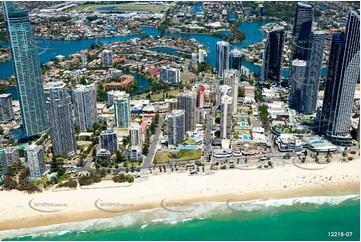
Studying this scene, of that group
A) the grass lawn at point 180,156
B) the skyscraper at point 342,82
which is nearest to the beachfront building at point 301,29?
the skyscraper at point 342,82

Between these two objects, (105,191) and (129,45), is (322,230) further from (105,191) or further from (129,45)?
(129,45)

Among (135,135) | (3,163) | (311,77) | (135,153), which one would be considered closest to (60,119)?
(3,163)

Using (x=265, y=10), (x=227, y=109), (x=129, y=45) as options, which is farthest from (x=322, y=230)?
(x=265, y=10)

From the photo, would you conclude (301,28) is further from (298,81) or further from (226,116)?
(226,116)

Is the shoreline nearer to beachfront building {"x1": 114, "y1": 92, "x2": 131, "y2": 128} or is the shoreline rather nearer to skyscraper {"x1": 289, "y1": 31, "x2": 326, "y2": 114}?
skyscraper {"x1": 289, "y1": 31, "x2": 326, "y2": 114}

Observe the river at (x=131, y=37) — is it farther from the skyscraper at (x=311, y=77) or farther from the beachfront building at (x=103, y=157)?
the beachfront building at (x=103, y=157)

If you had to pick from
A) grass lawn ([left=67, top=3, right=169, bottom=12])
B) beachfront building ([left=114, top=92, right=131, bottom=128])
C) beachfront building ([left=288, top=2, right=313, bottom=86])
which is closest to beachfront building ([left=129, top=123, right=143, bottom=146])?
beachfront building ([left=114, top=92, right=131, bottom=128])
